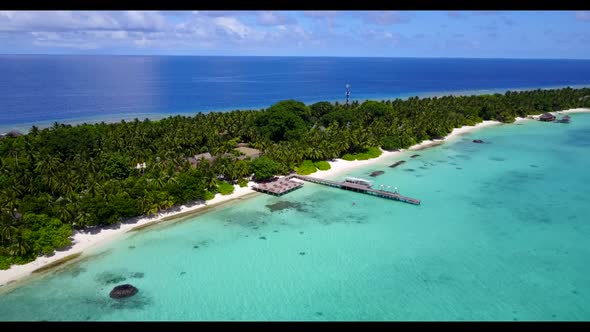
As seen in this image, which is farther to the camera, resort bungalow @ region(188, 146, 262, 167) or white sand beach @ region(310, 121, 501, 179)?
white sand beach @ region(310, 121, 501, 179)

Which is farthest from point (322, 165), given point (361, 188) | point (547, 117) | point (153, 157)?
point (547, 117)

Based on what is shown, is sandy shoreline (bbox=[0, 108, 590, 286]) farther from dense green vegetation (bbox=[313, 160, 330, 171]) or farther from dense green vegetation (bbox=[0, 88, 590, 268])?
dense green vegetation (bbox=[0, 88, 590, 268])

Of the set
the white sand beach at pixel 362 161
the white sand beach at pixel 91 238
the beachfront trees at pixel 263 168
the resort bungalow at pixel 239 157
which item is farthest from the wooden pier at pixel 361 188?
the white sand beach at pixel 91 238

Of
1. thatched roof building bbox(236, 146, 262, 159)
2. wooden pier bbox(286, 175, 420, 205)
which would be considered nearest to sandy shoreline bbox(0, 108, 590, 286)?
wooden pier bbox(286, 175, 420, 205)

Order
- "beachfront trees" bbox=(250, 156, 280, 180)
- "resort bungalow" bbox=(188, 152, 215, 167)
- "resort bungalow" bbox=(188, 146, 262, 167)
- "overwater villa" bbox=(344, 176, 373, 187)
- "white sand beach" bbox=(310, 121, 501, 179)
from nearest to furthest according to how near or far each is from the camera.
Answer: "beachfront trees" bbox=(250, 156, 280, 180), "overwater villa" bbox=(344, 176, 373, 187), "resort bungalow" bbox=(188, 152, 215, 167), "resort bungalow" bbox=(188, 146, 262, 167), "white sand beach" bbox=(310, 121, 501, 179)

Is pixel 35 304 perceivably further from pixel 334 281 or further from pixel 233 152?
pixel 233 152

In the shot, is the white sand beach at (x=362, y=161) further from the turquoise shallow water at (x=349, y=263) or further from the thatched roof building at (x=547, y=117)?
the thatched roof building at (x=547, y=117)

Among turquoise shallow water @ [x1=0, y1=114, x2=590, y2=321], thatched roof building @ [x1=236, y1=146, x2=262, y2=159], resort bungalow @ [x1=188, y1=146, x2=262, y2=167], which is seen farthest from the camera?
thatched roof building @ [x1=236, y1=146, x2=262, y2=159]
